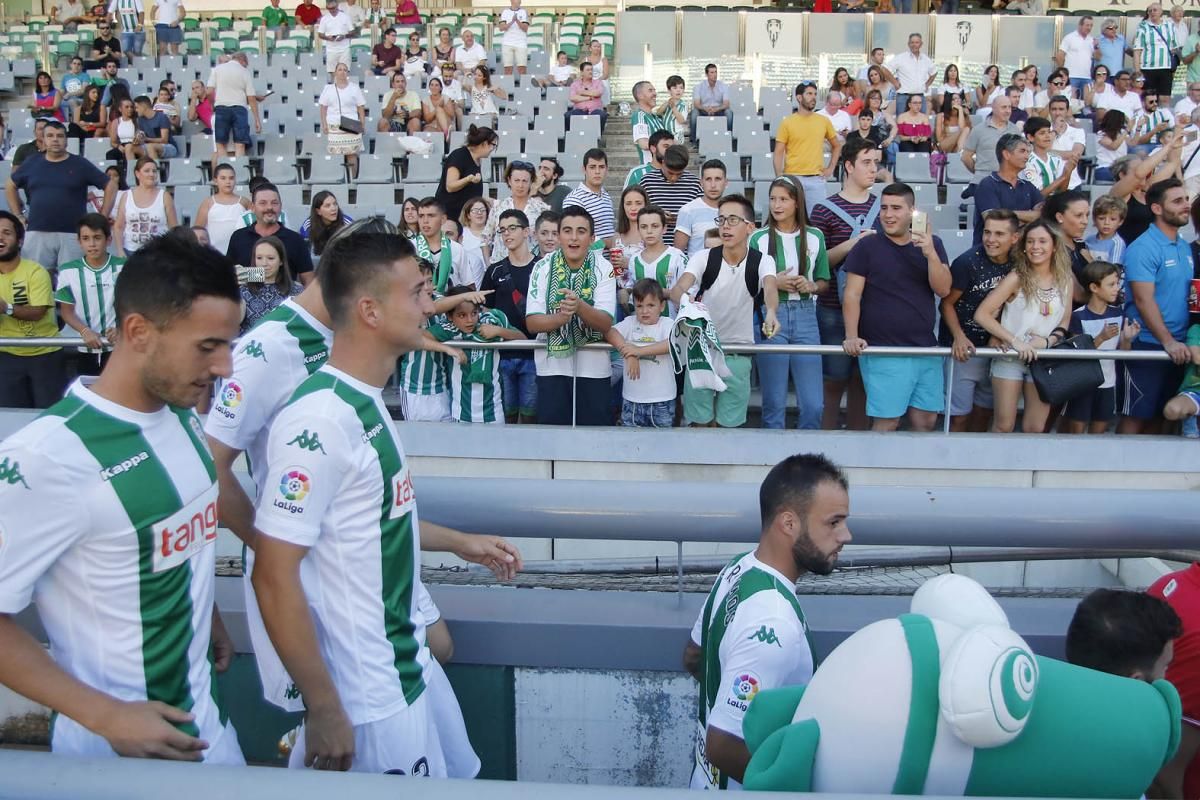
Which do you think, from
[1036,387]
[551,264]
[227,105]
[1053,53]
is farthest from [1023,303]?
[1053,53]

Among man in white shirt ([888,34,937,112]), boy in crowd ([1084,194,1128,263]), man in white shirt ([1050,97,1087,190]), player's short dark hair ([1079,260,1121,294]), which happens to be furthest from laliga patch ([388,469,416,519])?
man in white shirt ([888,34,937,112])

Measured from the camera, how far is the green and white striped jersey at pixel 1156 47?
634 inches

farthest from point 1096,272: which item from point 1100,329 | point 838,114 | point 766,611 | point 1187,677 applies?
point 838,114

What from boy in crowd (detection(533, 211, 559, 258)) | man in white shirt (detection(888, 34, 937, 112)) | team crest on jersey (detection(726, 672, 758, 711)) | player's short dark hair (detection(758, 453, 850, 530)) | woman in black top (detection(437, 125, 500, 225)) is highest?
man in white shirt (detection(888, 34, 937, 112))

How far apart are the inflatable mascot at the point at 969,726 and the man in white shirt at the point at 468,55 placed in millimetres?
15526

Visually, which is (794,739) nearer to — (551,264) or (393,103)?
(551,264)

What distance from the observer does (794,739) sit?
6.08ft

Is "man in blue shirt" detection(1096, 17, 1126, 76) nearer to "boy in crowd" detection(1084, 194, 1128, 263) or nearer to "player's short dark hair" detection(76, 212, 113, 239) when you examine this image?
"boy in crowd" detection(1084, 194, 1128, 263)

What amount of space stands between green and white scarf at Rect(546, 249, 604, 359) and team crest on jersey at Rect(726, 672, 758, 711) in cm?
444

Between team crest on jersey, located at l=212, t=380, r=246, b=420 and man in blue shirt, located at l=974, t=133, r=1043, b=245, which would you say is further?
man in blue shirt, located at l=974, t=133, r=1043, b=245

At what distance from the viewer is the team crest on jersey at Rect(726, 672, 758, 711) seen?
7.75 feet

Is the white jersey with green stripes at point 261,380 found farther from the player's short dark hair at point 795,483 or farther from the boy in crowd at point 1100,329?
the boy in crowd at point 1100,329

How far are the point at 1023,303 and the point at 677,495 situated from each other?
4313 millimetres

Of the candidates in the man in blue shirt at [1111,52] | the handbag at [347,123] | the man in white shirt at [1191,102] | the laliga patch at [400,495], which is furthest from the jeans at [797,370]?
the man in blue shirt at [1111,52]
